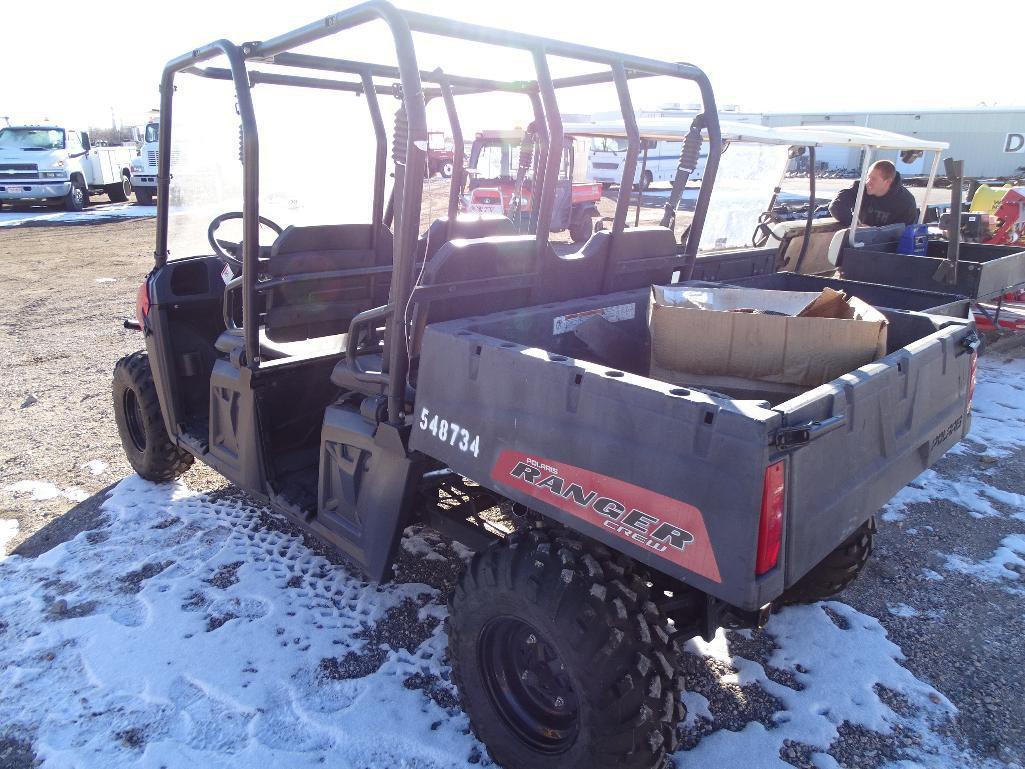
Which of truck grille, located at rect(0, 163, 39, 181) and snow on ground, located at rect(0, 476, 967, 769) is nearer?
snow on ground, located at rect(0, 476, 967, 769)

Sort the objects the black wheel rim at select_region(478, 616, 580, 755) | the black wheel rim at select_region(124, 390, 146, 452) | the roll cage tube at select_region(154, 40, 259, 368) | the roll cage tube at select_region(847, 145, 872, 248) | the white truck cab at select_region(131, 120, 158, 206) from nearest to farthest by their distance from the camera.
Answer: the black wheel rim at select_region(478, 616, 580, 755), the roll cage tube at select_region(154, 40, 259, 368), the black wheel rim at select_region(124, 390, 146, 452), the roll cage tube at select_region(847, 145, 872, 248), the white truck cab at select_region(131, 120, 158, 206)

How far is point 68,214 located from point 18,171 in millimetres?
1402

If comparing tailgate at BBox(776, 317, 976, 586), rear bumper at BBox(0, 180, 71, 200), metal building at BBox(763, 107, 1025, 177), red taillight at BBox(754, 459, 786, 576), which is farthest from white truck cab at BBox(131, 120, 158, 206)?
metal building at BBox(763, 107, 1025, 177)

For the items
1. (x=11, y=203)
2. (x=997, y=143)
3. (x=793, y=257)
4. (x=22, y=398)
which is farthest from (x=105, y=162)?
(x=997, y=143)

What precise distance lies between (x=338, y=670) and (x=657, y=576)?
50.6 inches

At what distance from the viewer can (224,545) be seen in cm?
356

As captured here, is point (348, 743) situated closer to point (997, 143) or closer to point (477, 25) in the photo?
point (477, 25)

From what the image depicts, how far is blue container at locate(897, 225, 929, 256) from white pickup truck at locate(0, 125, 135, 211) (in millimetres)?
19153

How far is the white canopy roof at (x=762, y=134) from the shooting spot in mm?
8352

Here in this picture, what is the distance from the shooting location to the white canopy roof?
329 inches

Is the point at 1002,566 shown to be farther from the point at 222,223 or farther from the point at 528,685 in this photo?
the point at 222,223

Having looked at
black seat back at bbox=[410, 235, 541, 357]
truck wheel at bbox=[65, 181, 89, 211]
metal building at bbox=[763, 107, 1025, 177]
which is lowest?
black seat back at bbox=[410, 235, 541, 357]

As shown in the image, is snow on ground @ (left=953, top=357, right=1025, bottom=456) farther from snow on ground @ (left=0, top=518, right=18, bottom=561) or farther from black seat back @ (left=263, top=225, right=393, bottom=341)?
snow on ground @ (left=0, top=518, right=18, bottom=561)

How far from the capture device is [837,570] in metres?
2.96
